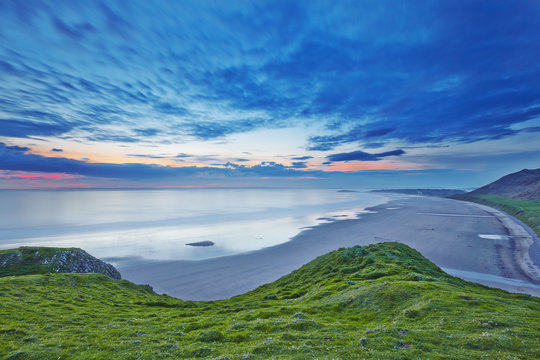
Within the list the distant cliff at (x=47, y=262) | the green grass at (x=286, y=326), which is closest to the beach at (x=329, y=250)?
the distant cliff at (x=47, y=262)

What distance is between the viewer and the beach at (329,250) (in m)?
38.9

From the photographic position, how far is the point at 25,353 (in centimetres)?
1209

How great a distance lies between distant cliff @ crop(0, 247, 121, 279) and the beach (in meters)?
6.59

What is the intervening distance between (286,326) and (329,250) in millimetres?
45270

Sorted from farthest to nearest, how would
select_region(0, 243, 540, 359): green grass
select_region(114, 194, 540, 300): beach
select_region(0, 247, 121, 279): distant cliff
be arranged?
select_region(114, 194, 540, 300): beach < select_region(0, 247, 121, 279): distant cliff < select_region(0, 243, 540, 359): green grass

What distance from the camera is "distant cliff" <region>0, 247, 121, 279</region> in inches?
1331

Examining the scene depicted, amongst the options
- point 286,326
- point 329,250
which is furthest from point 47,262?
point 329,250

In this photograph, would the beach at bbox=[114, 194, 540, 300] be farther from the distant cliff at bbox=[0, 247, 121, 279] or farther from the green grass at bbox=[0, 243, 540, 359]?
the green grass at bbox=[0, 243, 540, 359]

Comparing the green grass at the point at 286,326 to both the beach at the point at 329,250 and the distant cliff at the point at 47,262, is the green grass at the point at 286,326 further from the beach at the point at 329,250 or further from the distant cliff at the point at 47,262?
the beach at the point at 329,250

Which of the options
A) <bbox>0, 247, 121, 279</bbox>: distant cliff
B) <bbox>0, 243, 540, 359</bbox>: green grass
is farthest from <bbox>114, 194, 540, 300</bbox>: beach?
<bbox>0, 243, 540, 359</bbox>: green grass

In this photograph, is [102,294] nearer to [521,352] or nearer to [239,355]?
[239,355]

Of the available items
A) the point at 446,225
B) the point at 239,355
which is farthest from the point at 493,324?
the point at 446,225

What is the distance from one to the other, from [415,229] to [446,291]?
228ft

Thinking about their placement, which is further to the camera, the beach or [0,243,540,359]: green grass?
the beach
